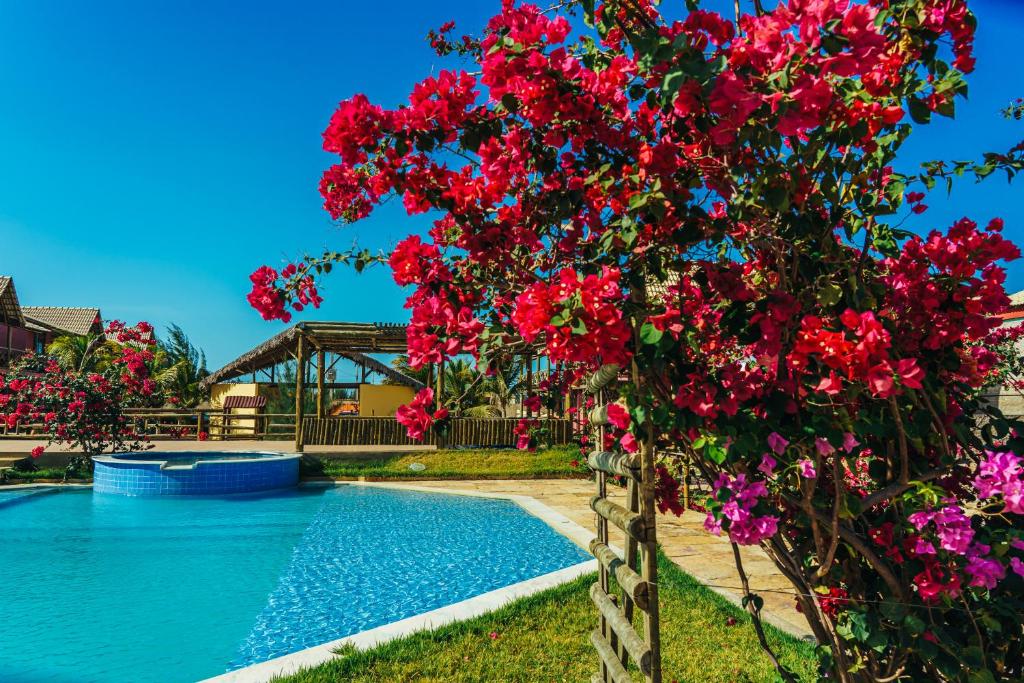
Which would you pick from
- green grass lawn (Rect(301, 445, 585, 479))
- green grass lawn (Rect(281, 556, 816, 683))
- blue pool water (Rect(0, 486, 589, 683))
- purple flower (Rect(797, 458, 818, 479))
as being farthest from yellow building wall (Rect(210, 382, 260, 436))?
purple flower (Rect(797, 458, 818, 479))

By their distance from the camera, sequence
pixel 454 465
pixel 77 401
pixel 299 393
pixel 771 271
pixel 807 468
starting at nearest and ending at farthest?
1. pixel 807 468
2. pixel 771 271
3. pixel 77 401
4. pixel 454 465
5. pixel 299 393

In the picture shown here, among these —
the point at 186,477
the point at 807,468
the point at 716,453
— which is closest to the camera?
the point at 716,453

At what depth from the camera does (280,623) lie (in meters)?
6.08

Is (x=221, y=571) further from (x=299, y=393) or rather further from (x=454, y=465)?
(x=299, y=393)

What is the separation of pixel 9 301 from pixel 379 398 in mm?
21831

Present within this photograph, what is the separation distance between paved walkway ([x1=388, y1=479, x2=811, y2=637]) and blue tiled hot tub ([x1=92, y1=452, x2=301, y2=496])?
535cm

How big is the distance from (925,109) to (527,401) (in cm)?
206

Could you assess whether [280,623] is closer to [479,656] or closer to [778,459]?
[479,656]

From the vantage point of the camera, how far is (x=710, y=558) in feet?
21.9

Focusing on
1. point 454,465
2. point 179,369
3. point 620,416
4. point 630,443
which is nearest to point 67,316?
point 179,369

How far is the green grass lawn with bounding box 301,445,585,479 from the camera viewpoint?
1475 cm

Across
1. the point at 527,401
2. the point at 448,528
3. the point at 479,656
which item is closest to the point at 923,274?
the point at 527,401

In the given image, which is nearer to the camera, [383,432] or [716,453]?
[716,453]

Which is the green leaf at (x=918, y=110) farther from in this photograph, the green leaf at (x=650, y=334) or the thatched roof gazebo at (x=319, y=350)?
the thatched roof gazebo at (x=319, y=350)
